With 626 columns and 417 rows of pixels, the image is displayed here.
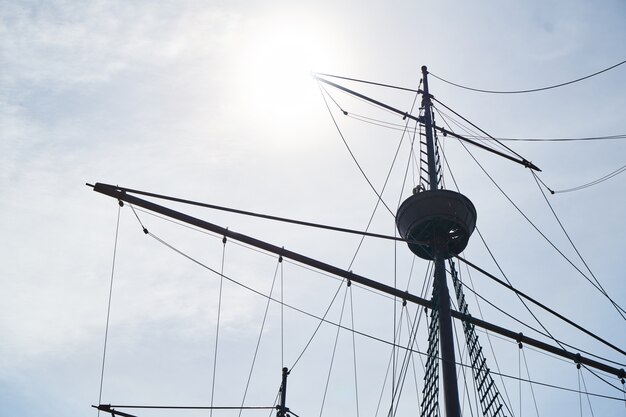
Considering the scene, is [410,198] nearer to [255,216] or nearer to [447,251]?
[447,251]

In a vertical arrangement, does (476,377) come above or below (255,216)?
below

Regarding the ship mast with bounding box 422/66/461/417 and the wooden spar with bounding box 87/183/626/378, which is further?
the wooden spar with bounding box 87/183/626/378

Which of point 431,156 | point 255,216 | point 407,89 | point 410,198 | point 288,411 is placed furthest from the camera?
point 407,89

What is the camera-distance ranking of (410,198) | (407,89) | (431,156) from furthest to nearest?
(407,89) < (431,156) < (410,198)

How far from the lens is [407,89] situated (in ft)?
67.2

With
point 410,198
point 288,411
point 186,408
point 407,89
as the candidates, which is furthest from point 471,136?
point 186,408

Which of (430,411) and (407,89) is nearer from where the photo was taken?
(430,411)

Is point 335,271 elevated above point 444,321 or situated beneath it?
elevated above

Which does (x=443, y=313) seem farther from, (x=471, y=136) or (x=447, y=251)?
(x=471, y=136)

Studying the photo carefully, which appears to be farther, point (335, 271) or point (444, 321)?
point (335, 271)

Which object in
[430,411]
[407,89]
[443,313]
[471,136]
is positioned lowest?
[430,411]

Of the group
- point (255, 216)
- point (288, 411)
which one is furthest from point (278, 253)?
point (288, 411)

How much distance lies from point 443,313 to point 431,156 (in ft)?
19.1

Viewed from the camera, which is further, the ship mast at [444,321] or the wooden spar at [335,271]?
the wooden spar at [335,271]
